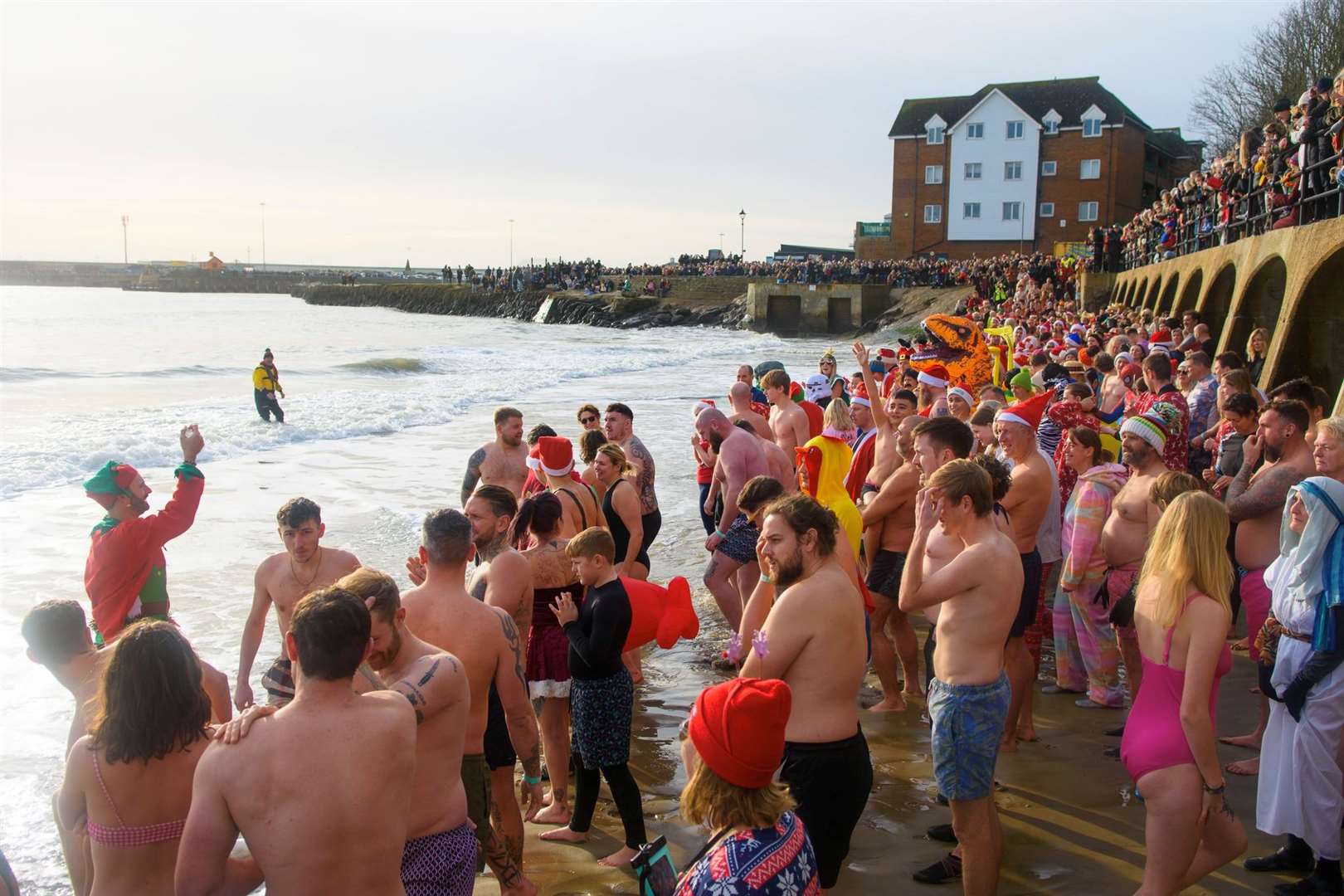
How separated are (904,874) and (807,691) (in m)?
1.37

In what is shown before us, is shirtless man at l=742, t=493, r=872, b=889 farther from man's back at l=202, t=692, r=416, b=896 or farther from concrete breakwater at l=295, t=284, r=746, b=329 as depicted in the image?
concrete breakwater at l=295, t=284, r=746, b=329

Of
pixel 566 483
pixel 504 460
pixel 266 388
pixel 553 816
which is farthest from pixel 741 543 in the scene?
pixel 266 388

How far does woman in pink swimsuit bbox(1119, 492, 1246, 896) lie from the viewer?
334 centimetres

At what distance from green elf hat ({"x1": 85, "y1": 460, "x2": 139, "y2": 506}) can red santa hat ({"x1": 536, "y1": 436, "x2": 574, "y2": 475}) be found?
198cm

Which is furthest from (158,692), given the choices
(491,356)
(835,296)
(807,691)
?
(835,296)

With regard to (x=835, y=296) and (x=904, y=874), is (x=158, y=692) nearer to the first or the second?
(x=904, y=874)

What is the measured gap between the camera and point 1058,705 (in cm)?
611

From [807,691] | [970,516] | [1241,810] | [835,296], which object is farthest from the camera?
[835,296]

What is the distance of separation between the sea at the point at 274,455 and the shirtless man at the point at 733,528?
1.82ft

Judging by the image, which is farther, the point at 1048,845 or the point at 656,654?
the point at 656,654

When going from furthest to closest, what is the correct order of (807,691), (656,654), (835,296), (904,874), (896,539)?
(835,296), (656,654), (896,539), (904,874), (807,691)

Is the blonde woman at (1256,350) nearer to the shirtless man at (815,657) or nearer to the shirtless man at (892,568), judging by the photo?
the shirtless man at (892,568)

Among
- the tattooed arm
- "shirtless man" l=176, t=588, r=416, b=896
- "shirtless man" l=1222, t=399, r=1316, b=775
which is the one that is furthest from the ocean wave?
"shirtless man" l=176, t=588, r=416, b=896

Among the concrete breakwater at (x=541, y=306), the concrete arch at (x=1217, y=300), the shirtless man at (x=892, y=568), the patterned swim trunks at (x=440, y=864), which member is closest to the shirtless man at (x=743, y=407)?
the shirtless man at (x=892, y=568)
